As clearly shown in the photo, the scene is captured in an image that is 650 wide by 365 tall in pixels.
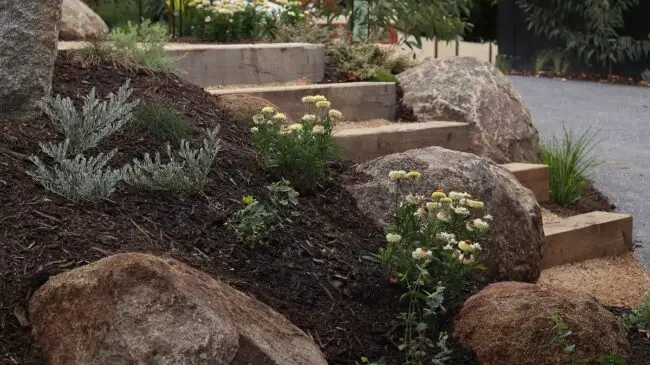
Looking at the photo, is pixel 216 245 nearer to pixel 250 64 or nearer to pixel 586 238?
pixel 586 238

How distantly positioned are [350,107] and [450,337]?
133 inches

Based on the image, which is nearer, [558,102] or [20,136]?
[20,136]

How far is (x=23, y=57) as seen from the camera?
200 inches

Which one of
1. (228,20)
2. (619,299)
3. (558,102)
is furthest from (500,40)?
(619,299)

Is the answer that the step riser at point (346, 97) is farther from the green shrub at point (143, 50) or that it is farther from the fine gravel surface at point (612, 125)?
the fine gravel surface at point (612, 125)

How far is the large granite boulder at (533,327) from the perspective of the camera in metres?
4.23

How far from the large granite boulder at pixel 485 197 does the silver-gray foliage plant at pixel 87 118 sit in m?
1.24

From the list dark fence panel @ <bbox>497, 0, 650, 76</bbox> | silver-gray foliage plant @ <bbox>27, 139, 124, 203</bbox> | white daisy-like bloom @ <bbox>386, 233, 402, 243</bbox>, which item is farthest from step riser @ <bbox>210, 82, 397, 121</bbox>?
dark fence panel @ <bbox>497, 0, 650, 76</bbox>

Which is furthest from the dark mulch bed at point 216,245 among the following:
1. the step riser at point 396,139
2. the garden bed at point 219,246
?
the step riser at point 396,139

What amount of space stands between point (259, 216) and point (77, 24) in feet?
11.8

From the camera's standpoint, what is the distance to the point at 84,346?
140 inches

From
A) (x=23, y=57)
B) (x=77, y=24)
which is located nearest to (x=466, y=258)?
(x=23, y=57)

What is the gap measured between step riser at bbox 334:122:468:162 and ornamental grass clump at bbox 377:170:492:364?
163 cm

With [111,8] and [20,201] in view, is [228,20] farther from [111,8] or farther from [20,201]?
[20,201]
